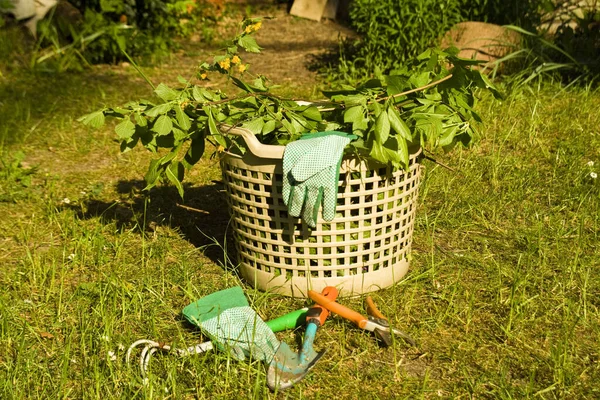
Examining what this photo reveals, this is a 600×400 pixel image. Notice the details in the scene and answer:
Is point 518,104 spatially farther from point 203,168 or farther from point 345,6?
point 345,6

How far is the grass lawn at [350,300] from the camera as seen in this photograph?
191cm

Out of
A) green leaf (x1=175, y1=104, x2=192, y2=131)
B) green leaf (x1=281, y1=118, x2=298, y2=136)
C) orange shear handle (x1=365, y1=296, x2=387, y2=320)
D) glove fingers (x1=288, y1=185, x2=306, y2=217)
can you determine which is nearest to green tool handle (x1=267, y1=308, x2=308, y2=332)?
orange shear handle (x1=365, y1=296, x2=387, y2=320)

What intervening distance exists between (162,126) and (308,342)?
0.76m

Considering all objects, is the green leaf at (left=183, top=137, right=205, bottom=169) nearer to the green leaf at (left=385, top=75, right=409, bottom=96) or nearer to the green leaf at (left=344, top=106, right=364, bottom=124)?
the green leaf at (left=344, top=106, right=364, bottom=124)

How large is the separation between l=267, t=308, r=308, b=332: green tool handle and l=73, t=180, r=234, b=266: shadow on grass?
486mm

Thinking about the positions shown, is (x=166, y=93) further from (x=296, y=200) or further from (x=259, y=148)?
(x=296, y=200)

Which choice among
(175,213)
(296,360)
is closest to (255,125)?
(296,360)

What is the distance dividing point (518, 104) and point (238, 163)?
7.20ft

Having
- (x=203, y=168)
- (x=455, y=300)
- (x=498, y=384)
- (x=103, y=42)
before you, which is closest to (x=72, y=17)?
(x=103, y=42)

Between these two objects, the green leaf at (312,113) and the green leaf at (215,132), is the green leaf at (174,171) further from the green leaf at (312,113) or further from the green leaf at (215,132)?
the green leaf at (312,113)

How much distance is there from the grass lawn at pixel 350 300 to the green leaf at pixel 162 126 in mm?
498

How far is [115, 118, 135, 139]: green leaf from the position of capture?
2.17 m

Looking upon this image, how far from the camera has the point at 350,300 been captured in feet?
7.45

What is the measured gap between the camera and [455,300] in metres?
2.27
